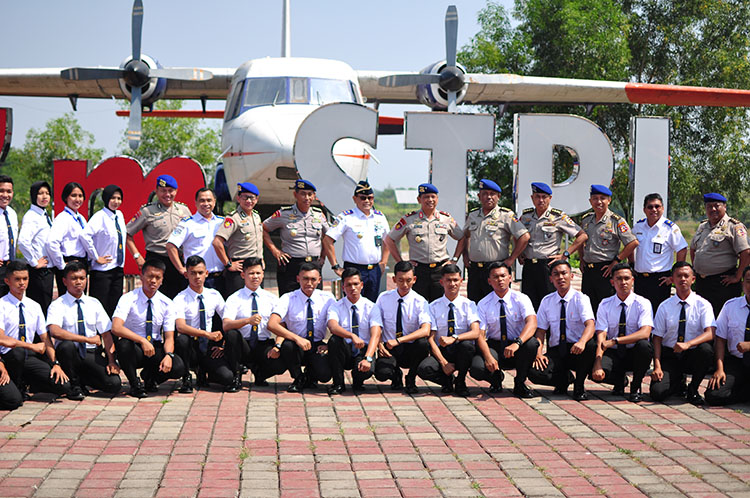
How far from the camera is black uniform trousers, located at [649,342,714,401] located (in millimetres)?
5977

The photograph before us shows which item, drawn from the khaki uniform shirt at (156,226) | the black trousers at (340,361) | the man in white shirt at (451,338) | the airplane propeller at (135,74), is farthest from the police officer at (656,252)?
the airplane propeller at (135,74)

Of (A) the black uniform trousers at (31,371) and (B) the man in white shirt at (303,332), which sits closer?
(A) the black uniform trousers at (31,371)

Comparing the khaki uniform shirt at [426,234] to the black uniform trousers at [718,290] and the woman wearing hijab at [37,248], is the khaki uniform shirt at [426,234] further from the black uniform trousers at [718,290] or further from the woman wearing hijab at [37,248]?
the woman wearing hijab at [37,248]

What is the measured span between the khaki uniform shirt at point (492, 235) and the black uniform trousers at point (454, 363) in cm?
149

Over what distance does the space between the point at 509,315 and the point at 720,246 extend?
7.55ft

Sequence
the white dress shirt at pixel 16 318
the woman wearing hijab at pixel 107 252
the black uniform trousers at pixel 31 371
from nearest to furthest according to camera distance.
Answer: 1. the black uniform trousers at pixel 31 371
2. the white dress shirt at pixel 16 318
3. the woman wearing hijab at pixel 107 252

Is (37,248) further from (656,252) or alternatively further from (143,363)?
(656,252)

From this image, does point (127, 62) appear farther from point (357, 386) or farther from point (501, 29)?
point (501, 29)

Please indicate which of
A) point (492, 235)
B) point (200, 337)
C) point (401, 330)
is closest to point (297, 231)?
point (200, 337)

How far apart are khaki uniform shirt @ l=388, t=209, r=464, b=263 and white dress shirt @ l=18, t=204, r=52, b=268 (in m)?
3.31

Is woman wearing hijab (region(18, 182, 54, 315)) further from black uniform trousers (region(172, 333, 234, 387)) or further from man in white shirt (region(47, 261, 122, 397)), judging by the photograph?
black uniform trousers (region(172, 333, 234, 387))

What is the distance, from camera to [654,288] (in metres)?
7.29

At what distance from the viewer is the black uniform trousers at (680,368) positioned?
598 cm

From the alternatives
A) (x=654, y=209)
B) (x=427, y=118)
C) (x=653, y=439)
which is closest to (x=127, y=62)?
(x=427, y=118)
